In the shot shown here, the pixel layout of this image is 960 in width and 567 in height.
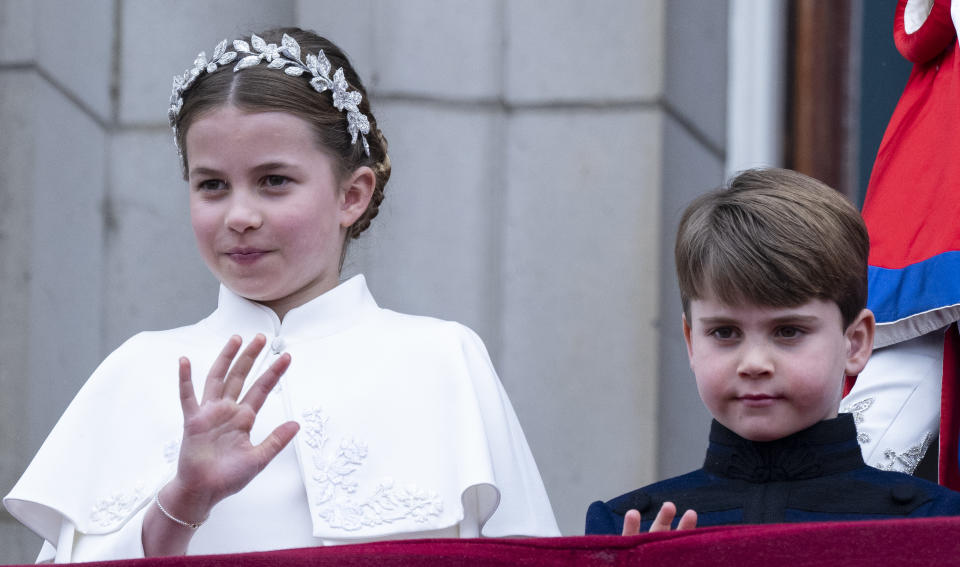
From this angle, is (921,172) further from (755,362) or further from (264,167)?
(264,167)

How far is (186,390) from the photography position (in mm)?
2102

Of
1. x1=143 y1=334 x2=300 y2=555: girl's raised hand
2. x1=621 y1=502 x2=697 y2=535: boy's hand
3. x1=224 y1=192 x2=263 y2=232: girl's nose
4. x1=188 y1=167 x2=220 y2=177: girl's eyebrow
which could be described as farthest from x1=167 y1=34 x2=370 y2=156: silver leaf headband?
x1=621 y1=502 x2=697 y2=535: boy's hand

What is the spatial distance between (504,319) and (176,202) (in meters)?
0.95

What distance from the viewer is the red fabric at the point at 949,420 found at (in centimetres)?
239

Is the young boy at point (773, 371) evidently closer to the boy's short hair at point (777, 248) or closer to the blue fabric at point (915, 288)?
the boy's short hair at point (777, 248)

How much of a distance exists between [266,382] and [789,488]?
Result: 2.56ft

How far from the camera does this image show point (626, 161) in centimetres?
414

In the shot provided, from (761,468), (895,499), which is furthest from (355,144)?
(895,499)

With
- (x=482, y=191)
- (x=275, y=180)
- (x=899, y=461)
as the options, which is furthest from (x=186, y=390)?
(x=482, y=191)

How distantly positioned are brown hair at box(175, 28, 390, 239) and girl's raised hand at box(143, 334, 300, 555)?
61 centimetres

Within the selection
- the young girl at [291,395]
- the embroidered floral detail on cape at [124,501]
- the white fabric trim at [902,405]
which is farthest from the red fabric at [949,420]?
the embroidered floral detail on cape at [124,501]

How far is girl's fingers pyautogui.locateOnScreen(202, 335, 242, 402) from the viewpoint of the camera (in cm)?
213

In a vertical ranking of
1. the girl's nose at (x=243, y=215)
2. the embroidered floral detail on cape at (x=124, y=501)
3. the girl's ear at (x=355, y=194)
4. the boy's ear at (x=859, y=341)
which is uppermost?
the girl's ear at (x=355, y=194)

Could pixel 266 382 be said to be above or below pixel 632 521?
above
